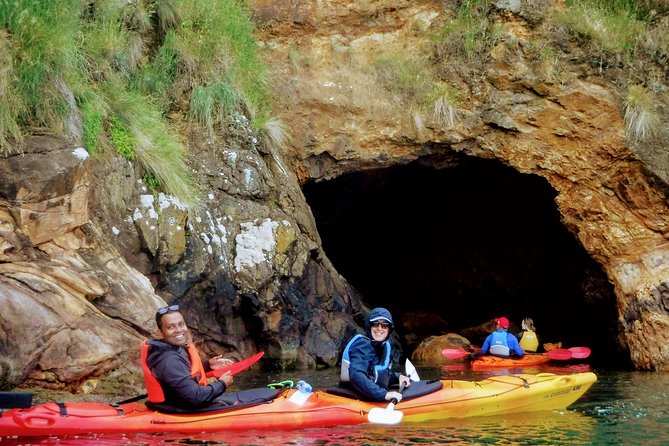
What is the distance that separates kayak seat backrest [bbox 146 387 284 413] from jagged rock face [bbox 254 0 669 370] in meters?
6.16

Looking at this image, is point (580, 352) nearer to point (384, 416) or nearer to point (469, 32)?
point (469, 32)

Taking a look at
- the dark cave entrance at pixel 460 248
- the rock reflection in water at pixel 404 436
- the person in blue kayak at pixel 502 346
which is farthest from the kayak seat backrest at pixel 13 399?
the dark cave entrance at pixel 460 248

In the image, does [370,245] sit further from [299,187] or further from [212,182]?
[212,182]

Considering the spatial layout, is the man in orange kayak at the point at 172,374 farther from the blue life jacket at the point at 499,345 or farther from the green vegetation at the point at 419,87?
the green vegetation at the point at 419,87

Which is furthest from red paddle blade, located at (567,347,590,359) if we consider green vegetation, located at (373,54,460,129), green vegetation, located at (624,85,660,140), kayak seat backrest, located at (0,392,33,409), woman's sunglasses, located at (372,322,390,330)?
kayak seat backrest, located at (0,392,33,409)

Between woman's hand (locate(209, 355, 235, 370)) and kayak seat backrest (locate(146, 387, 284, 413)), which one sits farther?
woman's hand (locate(209, 355, 235, 370))

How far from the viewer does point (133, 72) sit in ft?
36.6

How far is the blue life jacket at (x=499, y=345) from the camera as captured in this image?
11.9 metres

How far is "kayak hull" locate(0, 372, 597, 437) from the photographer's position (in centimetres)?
590

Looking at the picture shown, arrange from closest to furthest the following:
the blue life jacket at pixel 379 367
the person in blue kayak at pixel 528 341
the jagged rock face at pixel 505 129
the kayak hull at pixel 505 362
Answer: the blue life jacket at pixel 379 367 < the jagged rock face at pixel 505 129 < the kayak hull at pixel 505 362 < the person in blue kayak at pixel 528 341

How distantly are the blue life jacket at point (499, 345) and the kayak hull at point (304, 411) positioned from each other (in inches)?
166

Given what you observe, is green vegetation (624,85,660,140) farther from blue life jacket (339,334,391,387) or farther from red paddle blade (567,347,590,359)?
blue life jacket (339,334,391,387)

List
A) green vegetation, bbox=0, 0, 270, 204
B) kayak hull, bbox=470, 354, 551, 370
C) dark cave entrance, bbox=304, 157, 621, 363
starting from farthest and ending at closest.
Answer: dark cave entrance, bbox=304, 157, 621, 363 → kayak hull, bbox=470, 354, 551, 370 → green vegetation, bbox=0, 0, 270, 204

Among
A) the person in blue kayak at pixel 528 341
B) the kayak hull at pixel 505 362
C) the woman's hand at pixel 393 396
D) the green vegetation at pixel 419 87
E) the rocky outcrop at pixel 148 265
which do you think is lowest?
the woman's hand at pixel 393 396
